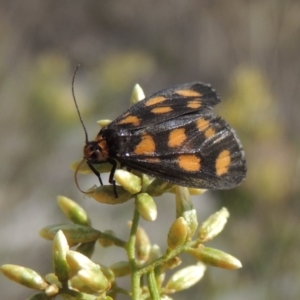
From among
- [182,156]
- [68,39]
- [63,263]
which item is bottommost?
[63,263]

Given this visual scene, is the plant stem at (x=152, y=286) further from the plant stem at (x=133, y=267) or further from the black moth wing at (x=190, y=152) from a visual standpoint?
the black moth wing at (x=190, y=152)

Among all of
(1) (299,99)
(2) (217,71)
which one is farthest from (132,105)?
(2) (217,71)

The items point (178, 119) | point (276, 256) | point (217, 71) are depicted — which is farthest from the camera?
point (217, 71)

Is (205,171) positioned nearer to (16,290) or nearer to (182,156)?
(182,156)

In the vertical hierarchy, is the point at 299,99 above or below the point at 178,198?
above

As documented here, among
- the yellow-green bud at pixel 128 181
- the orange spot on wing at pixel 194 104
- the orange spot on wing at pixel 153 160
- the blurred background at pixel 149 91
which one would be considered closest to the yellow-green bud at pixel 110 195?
the yellow-green bud at pixel 128 181

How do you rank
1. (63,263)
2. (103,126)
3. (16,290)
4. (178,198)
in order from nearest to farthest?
(63,263), (178,198), (103,126), (16,290)
